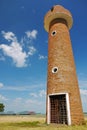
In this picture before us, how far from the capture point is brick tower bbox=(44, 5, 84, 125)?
15.8m

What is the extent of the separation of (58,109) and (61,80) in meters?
2.76

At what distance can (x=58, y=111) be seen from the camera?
1655 cm

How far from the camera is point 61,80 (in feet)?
54.1

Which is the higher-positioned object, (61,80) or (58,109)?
(61,80)

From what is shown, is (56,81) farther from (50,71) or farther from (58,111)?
(58,111)

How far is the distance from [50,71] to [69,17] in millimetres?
6814

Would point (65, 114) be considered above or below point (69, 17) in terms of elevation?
below

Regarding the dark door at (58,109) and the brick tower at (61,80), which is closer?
the brick tower at (61,80)

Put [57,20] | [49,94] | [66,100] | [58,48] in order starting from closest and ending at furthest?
[66,100] → [49,94] → [58,48] → [57,20]

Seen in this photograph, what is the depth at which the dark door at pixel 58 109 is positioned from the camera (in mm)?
16141

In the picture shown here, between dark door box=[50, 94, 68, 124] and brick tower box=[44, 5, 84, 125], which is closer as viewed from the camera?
brick tower box=[44, 5, 84, 125]


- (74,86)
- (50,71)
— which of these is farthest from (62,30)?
(74,86)

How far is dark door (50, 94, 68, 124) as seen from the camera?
1614cm

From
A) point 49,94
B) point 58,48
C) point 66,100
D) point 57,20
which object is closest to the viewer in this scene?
point 66,100
